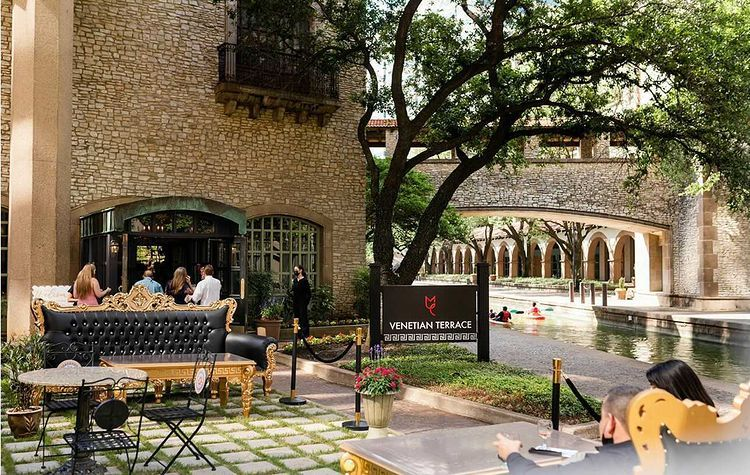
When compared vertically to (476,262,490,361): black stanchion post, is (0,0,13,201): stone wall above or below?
above

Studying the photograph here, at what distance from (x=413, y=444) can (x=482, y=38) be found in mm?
12482

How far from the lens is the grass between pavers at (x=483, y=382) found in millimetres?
7641

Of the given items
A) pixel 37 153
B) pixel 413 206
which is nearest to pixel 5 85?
pixel 37 153

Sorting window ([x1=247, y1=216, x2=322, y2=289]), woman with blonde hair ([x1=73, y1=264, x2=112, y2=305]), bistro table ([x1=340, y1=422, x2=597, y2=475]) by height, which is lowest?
bistro table ([x1=340, y1=422, x2=597, y2=475])

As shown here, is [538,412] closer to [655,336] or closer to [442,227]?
[655,336]

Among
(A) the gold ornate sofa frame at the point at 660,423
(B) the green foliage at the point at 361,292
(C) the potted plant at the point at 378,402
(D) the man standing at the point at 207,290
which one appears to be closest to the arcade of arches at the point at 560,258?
(B) the green foliage at the point at 361,292

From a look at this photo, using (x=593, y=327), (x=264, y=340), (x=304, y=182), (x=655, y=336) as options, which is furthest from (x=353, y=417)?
(x=593, y=327)

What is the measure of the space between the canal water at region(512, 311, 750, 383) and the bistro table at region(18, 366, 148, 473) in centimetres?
1028

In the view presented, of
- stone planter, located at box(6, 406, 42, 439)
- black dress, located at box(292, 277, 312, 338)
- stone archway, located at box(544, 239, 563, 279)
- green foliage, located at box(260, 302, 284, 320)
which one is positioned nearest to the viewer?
stone planter, located at box(6, 406, 42, 439)

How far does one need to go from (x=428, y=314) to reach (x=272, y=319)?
6.14 m

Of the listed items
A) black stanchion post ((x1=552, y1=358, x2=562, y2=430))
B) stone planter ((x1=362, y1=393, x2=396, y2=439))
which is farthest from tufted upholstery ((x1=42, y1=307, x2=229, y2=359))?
black stanchion post ((x1=552, y1=358, x2=562, y2=430))

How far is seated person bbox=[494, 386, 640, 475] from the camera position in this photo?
266 centimetres

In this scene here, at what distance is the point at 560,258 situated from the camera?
47.3 metres

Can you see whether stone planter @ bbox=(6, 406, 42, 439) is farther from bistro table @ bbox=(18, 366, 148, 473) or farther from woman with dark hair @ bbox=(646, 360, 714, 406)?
woman with dark hair @ bbox=(646, 360, 714, 406)
